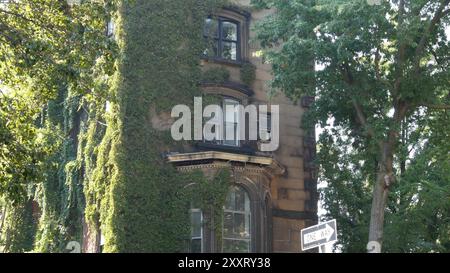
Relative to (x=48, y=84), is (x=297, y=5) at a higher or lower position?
higher

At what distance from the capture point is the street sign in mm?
11844

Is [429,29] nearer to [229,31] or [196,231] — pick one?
[229,31]

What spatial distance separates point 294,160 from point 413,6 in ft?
24.1

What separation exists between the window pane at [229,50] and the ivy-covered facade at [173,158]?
0.13ft

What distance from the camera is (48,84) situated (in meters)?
16.6

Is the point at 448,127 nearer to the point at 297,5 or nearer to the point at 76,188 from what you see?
the point at 297,5

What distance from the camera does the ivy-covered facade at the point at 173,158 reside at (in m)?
22.5

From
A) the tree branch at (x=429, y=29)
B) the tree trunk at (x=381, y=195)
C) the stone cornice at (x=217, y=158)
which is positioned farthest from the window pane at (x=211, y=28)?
the tree trunk at (x=381, y=195)

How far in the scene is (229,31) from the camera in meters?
25.8

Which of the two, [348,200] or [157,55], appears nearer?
[157,55]

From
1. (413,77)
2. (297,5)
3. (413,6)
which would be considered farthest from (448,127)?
(297,5)

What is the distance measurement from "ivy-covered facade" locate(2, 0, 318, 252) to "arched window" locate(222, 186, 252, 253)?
31mm

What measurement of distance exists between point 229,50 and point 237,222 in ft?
19.4
